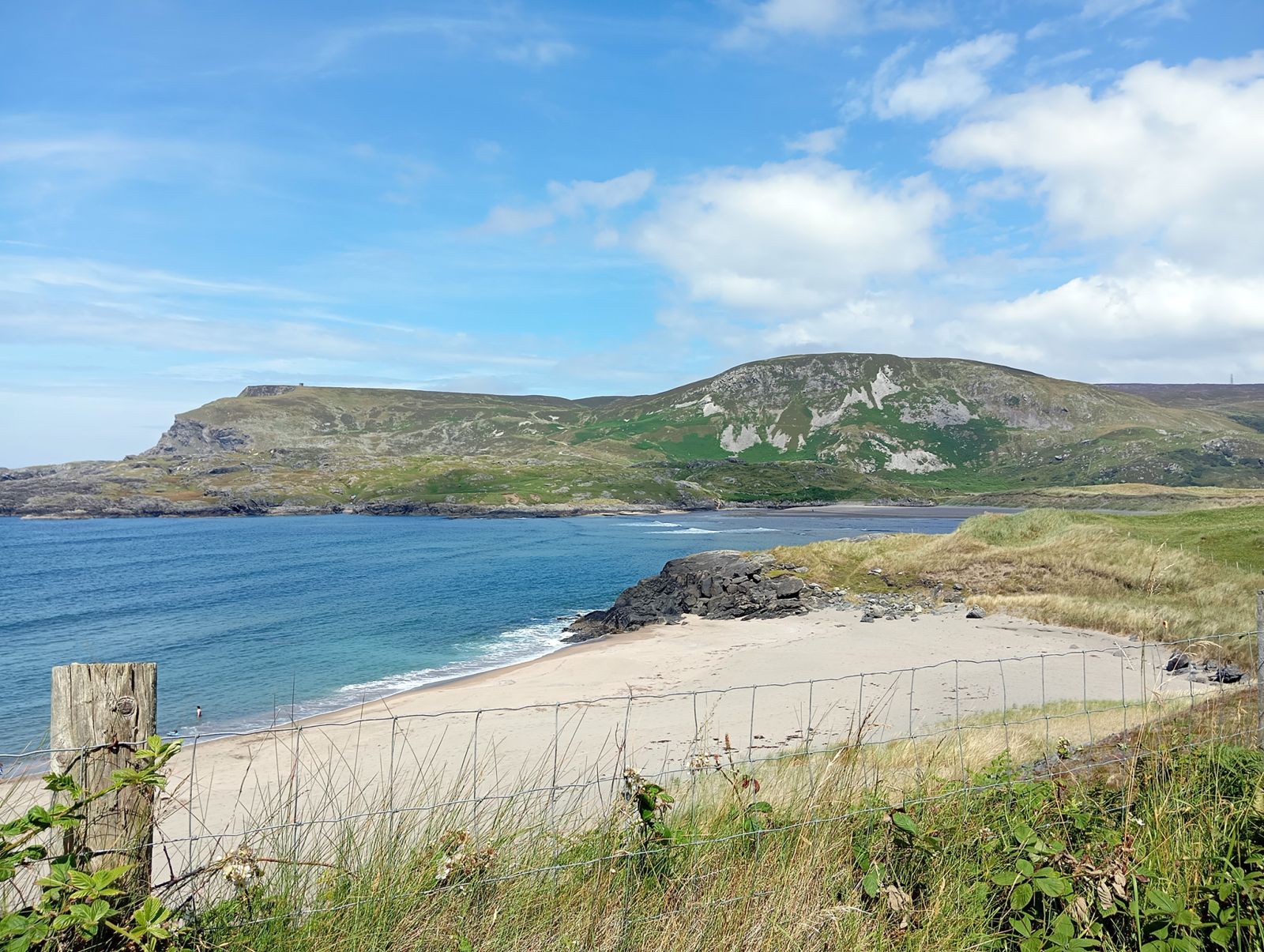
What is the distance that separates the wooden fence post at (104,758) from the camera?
349cm

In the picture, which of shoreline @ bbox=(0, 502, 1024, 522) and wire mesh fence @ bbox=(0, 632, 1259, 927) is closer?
wire mesh fence @ bbox=(0, 632, 1259, 927)

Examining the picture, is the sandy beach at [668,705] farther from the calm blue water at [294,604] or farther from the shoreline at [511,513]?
the shoreline at [511,513]

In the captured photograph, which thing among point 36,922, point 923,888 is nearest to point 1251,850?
Result: point 923,888

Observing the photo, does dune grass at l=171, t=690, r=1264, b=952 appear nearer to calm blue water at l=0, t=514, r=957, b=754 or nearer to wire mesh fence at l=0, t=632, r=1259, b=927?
wire mesh fence at l=0, t=632, r=1259, b=927

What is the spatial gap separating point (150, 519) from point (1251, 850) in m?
169

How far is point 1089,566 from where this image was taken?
32312mm

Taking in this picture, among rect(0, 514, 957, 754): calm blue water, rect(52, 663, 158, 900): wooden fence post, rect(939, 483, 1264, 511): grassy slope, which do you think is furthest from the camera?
rect(939, 483, 1264, 511): grassy slope

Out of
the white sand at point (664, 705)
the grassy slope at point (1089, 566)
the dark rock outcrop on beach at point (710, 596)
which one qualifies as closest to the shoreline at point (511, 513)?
the grassy slope at point (1089, 566)

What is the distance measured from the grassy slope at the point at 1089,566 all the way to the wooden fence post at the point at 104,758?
21.5 m

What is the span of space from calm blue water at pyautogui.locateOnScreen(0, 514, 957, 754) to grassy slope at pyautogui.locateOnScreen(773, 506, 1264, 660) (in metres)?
18.5

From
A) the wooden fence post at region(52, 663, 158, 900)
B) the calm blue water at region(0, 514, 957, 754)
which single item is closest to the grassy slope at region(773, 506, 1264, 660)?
the calm blue water at region(0, 514, 957, 754)

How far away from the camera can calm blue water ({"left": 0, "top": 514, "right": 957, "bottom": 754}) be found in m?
27.8

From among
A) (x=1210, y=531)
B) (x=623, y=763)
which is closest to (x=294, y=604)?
(x=623, y=763)

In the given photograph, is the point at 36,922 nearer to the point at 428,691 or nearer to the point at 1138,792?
the point at 1138,792
